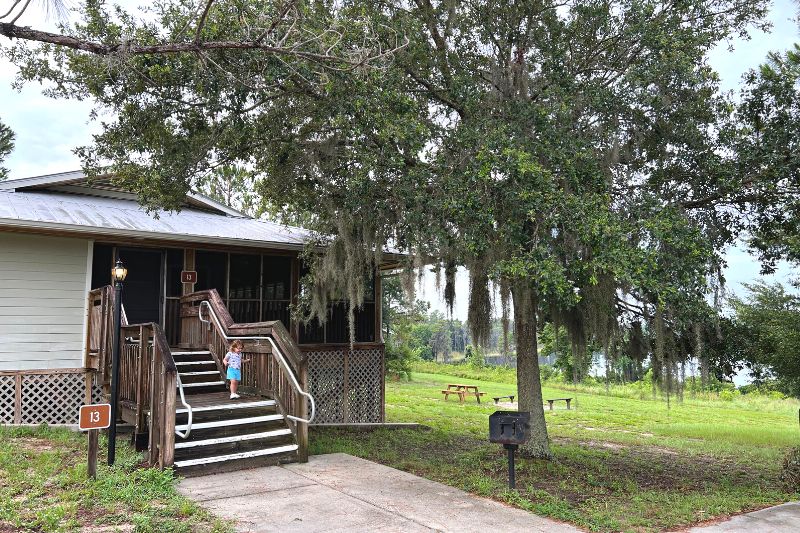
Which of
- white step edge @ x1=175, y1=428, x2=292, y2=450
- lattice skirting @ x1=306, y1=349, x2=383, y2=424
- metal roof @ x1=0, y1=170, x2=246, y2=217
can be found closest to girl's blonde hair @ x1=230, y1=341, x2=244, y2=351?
white step edge @ x1=175, y1=428, x2=292, y2=450

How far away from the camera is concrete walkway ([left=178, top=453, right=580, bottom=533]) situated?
4.98 meters

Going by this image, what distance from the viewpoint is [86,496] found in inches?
217

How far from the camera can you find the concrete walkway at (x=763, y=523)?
5246 mm

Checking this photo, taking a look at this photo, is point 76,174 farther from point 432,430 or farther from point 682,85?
point 682,85

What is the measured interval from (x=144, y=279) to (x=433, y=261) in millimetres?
5898

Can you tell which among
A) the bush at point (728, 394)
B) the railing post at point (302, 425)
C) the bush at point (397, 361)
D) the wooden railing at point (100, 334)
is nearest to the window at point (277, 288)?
the wooden railing at point (100, 334)

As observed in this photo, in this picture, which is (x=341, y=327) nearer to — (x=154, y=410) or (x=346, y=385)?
(x=346, y=385)

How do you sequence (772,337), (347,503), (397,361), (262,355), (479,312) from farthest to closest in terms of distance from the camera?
(397,361) < (479,312) < (262,355) < (772,337) < (347,503)

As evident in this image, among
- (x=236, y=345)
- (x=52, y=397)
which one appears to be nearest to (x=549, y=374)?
(x=236, y=345)

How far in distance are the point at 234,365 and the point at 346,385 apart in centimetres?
413

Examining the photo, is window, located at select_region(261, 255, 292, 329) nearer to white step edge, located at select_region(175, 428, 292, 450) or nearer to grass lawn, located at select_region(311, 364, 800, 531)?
grass lawn, located at select_region(311, 364, 800, 531)

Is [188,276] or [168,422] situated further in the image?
[188,276]

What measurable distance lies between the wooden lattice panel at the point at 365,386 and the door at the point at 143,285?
392cm

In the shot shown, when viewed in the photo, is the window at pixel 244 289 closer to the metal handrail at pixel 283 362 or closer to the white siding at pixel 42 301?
the metal handrail at pixel 283 362
